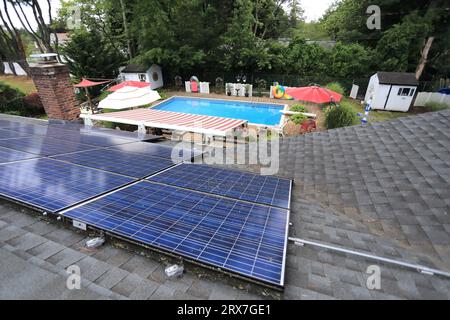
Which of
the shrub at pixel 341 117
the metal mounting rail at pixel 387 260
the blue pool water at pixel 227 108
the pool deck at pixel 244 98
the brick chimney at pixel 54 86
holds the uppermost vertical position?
the brick chimney at pixel 54 86

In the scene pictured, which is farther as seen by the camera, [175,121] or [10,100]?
[10,100]

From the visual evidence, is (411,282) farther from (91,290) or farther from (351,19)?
(351,19)

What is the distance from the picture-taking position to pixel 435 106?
18.3 meters

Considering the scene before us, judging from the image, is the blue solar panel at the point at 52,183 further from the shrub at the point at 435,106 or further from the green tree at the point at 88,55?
the green tree at the point at 88,55

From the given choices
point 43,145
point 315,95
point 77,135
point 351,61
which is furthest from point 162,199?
point 351,61

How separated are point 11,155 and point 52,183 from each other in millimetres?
1804

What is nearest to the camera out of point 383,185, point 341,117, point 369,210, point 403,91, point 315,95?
point 369,210

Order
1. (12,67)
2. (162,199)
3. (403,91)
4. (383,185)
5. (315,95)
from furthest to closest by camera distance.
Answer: (12,67), (403,91), (315,95), (383,185), (162,199)

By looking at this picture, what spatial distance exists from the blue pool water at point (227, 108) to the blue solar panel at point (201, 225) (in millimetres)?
15979

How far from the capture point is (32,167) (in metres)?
3.74

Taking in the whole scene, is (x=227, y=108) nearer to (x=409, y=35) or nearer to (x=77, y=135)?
(x=77, y=135)

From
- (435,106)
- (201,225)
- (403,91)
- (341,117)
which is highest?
(201,225)

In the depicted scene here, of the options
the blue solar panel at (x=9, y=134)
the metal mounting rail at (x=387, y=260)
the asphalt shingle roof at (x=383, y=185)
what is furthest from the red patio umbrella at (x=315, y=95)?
the blue solar panel at (x=9, y=134)

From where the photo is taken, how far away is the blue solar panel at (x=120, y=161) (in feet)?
13.6
